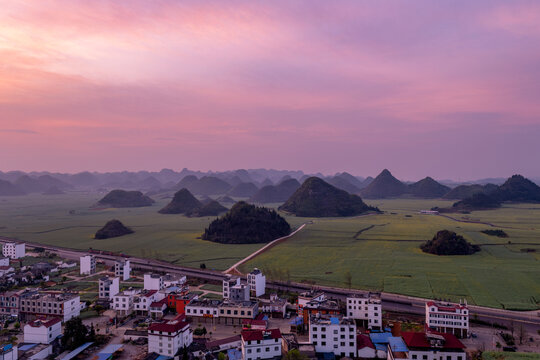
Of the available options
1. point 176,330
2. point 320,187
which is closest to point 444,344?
point 176,330

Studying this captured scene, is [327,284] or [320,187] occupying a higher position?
[320,187]

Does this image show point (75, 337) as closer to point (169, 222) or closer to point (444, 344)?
point (444, 344)

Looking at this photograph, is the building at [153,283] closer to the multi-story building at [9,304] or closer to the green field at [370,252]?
the multi-story building at [9,304]

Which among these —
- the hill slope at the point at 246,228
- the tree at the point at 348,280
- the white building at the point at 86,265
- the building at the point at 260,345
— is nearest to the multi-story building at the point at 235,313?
the building at the point at 260,345

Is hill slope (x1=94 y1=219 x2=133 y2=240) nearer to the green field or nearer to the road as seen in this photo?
the green field

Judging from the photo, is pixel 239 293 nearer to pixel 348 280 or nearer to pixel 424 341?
pixel 348 280
